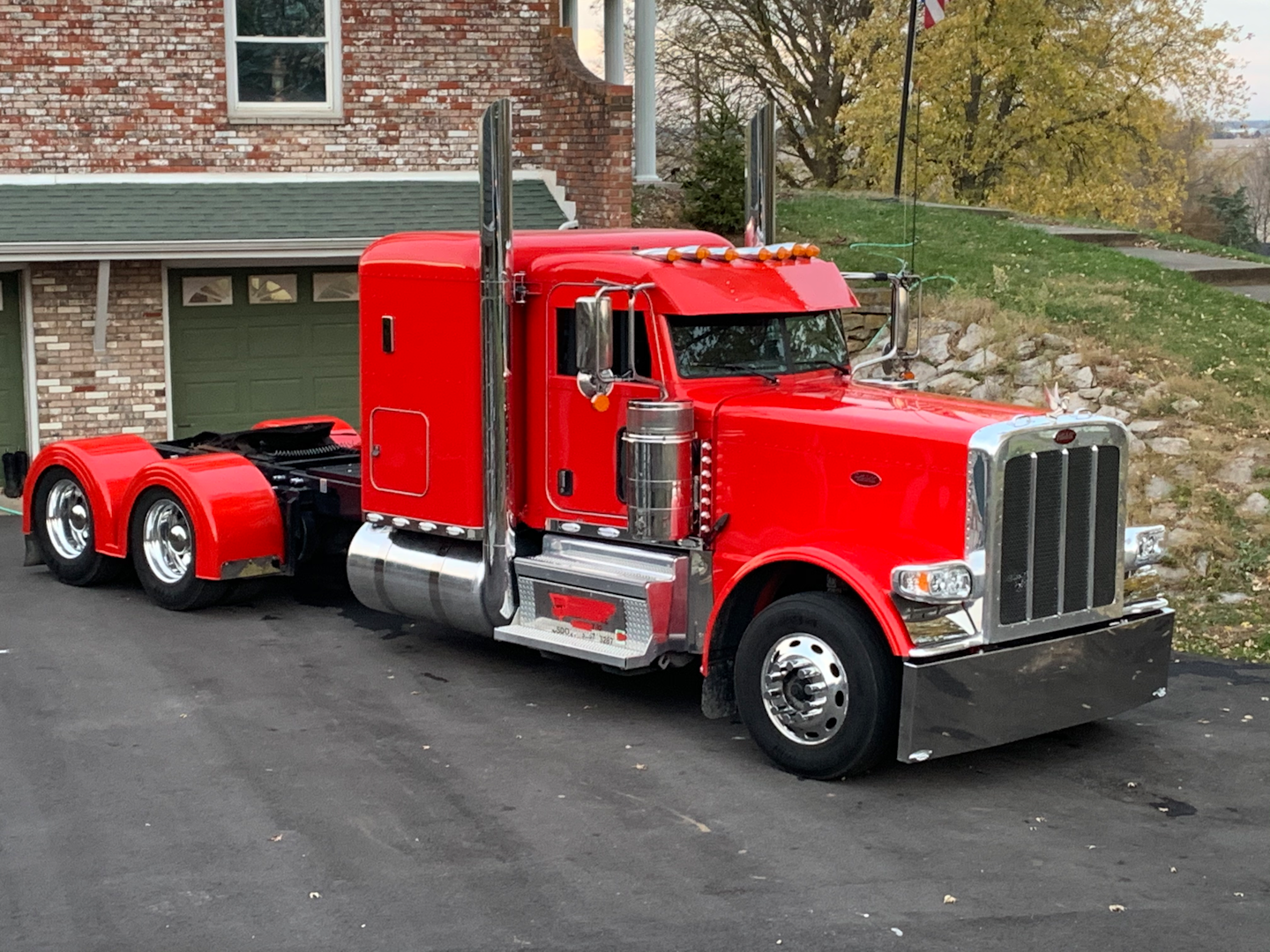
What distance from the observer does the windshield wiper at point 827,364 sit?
9.54 meters

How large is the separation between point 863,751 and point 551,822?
1.55m

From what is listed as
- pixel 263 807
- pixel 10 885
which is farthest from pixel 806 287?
pixel 10 885

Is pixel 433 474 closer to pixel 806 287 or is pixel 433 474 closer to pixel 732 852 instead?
pixel 806 287

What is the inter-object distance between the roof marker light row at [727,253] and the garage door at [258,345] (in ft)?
28.2

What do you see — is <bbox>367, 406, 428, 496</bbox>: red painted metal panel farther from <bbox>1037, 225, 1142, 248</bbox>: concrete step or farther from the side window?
<bbox>1037, 225, 1142, 248</bbox>: concrete step

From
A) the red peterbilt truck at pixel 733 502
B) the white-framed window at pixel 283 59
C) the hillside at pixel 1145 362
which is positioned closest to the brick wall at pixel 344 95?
the white-framed window at pixel 283 59

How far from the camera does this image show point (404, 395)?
10.1m

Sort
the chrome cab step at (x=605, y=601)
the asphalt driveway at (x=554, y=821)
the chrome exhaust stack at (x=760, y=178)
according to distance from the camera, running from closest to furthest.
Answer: the asphalt driveway at (x=554, y=821), the chrome cab step at (x=605, y=601), the chrome exhaust stack at (x=760, y=178)

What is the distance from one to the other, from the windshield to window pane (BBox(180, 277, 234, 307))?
9.35 metres

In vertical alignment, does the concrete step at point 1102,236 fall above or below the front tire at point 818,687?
above

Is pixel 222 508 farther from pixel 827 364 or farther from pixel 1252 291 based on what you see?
pixel 1252 291

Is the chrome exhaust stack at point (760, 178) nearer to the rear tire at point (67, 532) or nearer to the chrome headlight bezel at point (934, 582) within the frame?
the chrome headlight bezel at point (934, 582)

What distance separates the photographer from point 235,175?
17.5 meters

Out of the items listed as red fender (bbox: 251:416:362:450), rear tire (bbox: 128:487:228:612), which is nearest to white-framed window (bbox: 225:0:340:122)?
red fender (bbox: 251:416:362:450)
